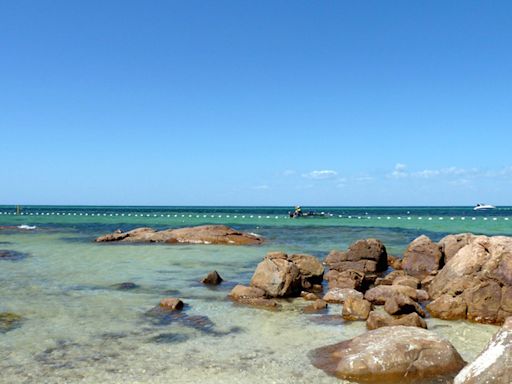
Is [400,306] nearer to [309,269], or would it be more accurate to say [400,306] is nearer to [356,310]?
[356,310]

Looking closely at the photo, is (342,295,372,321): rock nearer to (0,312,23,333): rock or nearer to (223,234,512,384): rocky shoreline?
(223,234,512,384): rocky shoreline

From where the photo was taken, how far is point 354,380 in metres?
9.34

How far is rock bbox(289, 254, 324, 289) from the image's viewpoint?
780 inches

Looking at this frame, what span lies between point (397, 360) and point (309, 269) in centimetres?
1048

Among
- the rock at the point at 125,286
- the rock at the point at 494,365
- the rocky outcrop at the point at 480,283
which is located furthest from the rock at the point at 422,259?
the rock at the point at 494,365

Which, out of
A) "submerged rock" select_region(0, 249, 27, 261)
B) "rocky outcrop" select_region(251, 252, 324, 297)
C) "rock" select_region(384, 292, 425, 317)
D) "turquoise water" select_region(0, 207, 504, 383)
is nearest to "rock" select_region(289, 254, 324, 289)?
"rocky outcrop" select_region(251, 252, 324, 297)

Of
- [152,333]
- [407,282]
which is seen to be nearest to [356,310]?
[407,282]

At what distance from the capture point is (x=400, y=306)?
14.5 m

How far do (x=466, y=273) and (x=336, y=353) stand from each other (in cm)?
793

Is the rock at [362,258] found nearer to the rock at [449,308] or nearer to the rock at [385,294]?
the rock at [385,294]

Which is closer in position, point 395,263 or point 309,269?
point 309,269

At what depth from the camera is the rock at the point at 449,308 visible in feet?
48.0

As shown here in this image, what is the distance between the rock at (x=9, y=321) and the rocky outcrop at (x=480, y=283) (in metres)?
12.3

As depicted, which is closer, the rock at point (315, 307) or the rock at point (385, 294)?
the rock at point (315, 307)
